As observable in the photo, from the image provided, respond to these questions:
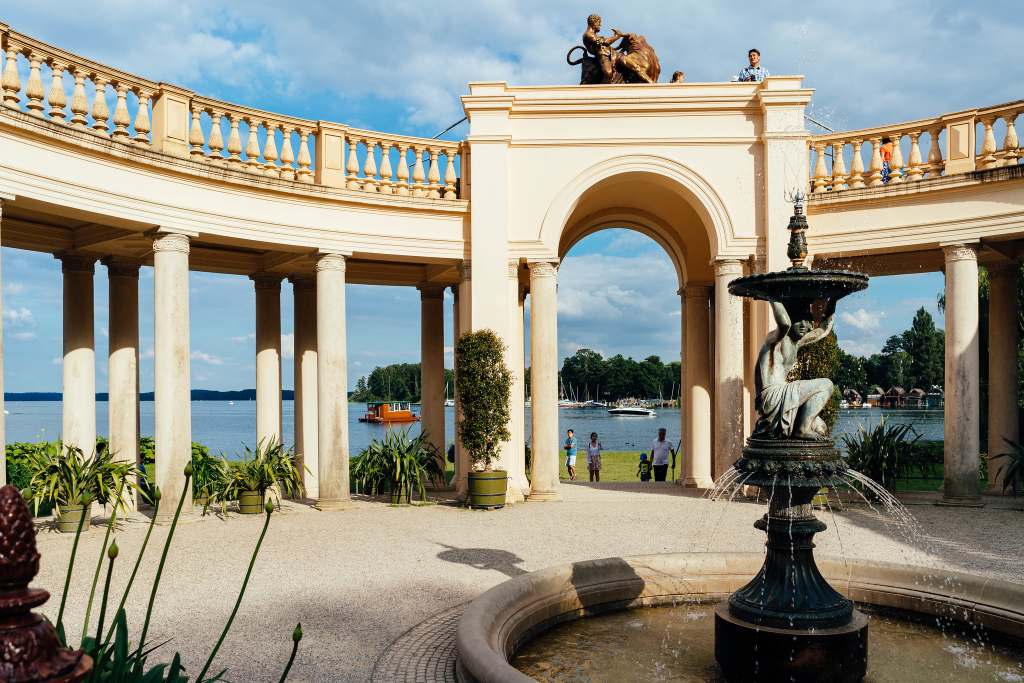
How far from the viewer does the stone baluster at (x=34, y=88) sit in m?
12.5

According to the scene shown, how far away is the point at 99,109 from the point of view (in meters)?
13.7

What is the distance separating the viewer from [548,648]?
826cm

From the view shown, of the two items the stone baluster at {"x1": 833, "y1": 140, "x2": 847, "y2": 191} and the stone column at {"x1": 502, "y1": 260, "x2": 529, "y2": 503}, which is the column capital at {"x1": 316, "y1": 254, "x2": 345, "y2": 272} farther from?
the stone baluster at {"x1": 833, "y1": 140, "x2": 847, "y2": 191}

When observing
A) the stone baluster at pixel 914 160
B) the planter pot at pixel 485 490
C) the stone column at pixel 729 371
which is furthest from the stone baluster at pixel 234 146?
the stone baluster at pixel 914 160

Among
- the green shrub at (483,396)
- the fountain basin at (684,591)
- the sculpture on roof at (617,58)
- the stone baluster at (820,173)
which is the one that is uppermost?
the sculpture on roof at (617,58)

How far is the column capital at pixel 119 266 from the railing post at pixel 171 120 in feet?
12.2

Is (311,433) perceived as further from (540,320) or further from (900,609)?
(900,609)

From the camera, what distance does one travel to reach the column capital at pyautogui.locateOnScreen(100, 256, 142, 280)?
687 inches

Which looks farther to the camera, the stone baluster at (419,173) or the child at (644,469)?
the child at (644,469)

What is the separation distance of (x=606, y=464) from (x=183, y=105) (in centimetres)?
2456

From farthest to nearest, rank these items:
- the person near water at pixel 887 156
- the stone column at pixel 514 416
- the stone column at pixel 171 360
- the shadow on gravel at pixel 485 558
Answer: the stone column at pixel 514 416 < the person near water at pixel 887 156 < the stone column at pixel 171 360 < the shadow on gravel at pixel 485 558

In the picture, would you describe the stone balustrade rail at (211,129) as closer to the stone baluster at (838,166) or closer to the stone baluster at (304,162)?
the stone baluster at (304,162)

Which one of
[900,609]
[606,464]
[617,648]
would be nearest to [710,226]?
[900,609]

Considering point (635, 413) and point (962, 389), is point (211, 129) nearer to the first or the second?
point (962, 389)
